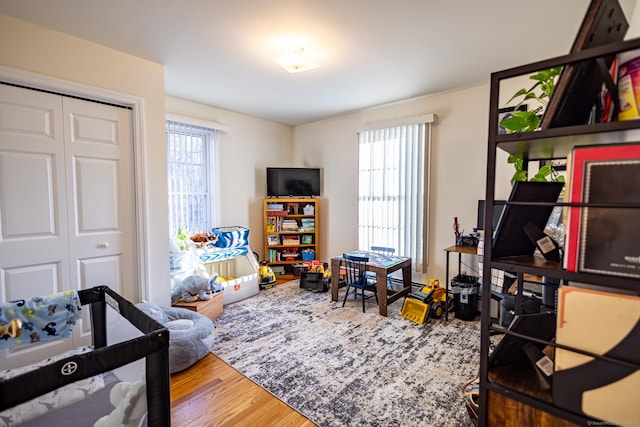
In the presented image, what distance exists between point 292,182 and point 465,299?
3074 millimetres

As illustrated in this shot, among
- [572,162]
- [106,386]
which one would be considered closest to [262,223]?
[106,386]

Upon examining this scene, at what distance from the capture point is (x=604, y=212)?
28.7 inches

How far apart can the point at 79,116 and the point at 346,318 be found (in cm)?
312

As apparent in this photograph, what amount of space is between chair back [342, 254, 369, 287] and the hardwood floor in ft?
5.42

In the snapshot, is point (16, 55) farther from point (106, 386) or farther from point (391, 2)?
point (391, 2)

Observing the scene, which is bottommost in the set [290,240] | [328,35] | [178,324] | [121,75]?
[178,324]

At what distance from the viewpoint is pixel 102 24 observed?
212 centimetres

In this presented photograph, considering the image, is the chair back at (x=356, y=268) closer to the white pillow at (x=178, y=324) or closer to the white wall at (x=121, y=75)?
the white pillow at (x=178, y=324)

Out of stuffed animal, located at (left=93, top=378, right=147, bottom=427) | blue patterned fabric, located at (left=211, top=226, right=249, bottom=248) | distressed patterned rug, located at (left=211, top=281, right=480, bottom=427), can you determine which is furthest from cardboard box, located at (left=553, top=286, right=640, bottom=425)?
blue patterned fabric, located at (left=211, top=226, right=249, bottom=248)

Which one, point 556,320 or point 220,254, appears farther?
point 220,254

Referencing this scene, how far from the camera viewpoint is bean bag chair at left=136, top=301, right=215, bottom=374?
2217mm

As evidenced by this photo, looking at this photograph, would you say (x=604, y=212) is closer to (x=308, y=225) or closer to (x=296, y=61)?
(x=296, y=61)

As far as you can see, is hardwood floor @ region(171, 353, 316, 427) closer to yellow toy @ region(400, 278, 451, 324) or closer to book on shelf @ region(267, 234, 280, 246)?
yellow toy @ region(400, 278, 451, 324)

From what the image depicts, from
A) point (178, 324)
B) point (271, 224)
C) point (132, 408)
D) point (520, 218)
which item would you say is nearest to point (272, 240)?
point (271, 224)
